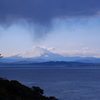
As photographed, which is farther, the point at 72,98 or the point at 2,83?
the point at 72,98

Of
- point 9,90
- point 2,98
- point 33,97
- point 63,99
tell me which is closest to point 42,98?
point 33,97

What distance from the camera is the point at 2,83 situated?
600 inches

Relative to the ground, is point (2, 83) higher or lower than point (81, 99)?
higher

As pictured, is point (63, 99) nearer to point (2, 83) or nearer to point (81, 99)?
point (81, 99)

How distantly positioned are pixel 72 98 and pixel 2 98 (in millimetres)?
28068

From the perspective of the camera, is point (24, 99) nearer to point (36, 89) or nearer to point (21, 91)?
point (21, 91)

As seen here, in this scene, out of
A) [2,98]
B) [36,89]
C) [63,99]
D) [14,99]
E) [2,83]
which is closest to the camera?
[2,98]

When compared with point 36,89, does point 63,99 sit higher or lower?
lower

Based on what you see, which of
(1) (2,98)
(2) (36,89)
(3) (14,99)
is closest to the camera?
(1) (2,98)

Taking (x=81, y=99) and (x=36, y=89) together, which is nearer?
(x=36, y=89)

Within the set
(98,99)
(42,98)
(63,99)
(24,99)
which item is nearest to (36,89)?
(42,98)

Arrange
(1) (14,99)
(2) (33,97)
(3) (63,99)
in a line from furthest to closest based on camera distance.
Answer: (3) (63,99) < (2) (33,97) < (1) (14,99)

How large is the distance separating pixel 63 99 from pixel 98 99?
5.54 meters

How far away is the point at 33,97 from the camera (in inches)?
543
